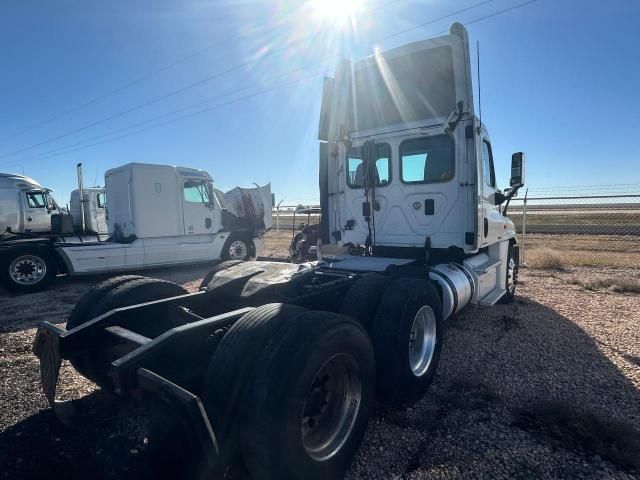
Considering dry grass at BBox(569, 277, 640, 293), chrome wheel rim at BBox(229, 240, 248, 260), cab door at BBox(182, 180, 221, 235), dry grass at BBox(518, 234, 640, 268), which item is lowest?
dry grass at BBox(569, 277, 640, 293)

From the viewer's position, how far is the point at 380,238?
18.6 ft

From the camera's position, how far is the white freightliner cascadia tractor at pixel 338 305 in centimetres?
195

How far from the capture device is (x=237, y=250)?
1233 cm

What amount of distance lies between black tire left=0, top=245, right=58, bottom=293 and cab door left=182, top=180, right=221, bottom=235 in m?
3.33

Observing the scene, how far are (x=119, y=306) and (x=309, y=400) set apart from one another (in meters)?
1.94

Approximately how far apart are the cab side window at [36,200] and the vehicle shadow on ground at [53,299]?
3.29 meters

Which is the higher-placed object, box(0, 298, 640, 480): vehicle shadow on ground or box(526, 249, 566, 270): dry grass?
box(526, 249, 566, 270): dry grass

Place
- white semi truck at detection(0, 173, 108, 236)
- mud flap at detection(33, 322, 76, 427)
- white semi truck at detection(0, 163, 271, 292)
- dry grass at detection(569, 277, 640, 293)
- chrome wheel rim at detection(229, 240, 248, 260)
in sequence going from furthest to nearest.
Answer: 1. chrome wheel rim at detection(229, 240, 248, 260)
2. white semi truck at detection(0, 173, 108, 236)
3. white semi truck at detection(0, 163, 271, 292)
4. dry grass at detection(569, 277, 640, 293)
5. mud flap at detection(33, 322, 76, 427)

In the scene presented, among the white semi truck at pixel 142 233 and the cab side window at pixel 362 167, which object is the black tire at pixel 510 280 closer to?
the cab side window at pixel 362 167

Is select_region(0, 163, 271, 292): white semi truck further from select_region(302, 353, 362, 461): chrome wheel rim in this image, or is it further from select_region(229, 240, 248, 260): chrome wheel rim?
select_region(302, 353, 362, 461): chrome wheel rim

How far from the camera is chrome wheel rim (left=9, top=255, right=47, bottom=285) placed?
865 cm

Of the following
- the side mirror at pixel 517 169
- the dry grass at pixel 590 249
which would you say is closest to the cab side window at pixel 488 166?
the side mirror at pixel 517 169

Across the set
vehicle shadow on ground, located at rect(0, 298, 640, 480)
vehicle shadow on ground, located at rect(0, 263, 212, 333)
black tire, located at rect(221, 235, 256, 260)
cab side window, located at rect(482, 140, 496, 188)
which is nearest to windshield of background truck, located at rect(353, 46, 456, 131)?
cab side window, located at rect(482, 140, 496, 188)

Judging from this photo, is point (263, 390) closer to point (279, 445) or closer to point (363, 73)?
point (279, 445)
